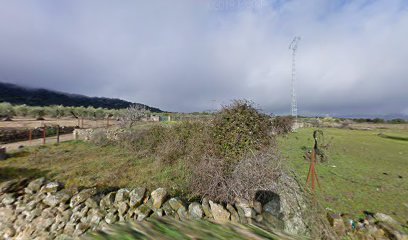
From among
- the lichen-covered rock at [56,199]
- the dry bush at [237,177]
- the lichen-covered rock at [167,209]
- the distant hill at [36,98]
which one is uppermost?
the distant hill at [36,98]

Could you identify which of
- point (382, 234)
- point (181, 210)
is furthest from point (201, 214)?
point (382, 234)

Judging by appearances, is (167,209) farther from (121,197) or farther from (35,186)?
(35,186)

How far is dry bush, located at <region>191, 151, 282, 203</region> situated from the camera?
15.8 ft

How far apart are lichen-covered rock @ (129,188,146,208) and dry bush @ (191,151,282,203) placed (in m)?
1.37

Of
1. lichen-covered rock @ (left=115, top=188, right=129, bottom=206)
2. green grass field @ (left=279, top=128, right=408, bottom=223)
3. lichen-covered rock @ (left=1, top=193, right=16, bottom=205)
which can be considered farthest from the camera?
green grass field @ (left=279, top=128, right=408, bottom=223)

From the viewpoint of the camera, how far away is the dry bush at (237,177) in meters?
4.81

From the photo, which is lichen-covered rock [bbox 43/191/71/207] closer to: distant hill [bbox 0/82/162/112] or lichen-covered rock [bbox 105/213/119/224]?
lichen-covered rock [bbox 105/213/119/224]

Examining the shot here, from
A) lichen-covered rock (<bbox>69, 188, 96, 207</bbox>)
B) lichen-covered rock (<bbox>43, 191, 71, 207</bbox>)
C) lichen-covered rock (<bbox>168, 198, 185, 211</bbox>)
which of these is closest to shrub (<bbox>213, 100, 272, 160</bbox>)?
lichen-covered rock (<bbox>168, 198, 185, 211</bbox>)

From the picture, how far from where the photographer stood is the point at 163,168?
834 centimetres

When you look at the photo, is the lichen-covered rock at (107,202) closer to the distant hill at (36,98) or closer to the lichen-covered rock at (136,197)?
the lichen-covered rock at (136,197)

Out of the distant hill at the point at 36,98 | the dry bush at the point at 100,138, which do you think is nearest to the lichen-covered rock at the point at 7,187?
the dry bush at the point at 100,138

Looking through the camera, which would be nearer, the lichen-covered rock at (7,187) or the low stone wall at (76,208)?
the low stone wall at (76,208)

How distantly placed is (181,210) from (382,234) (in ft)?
15.0

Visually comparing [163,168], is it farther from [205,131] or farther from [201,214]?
[201,214]
